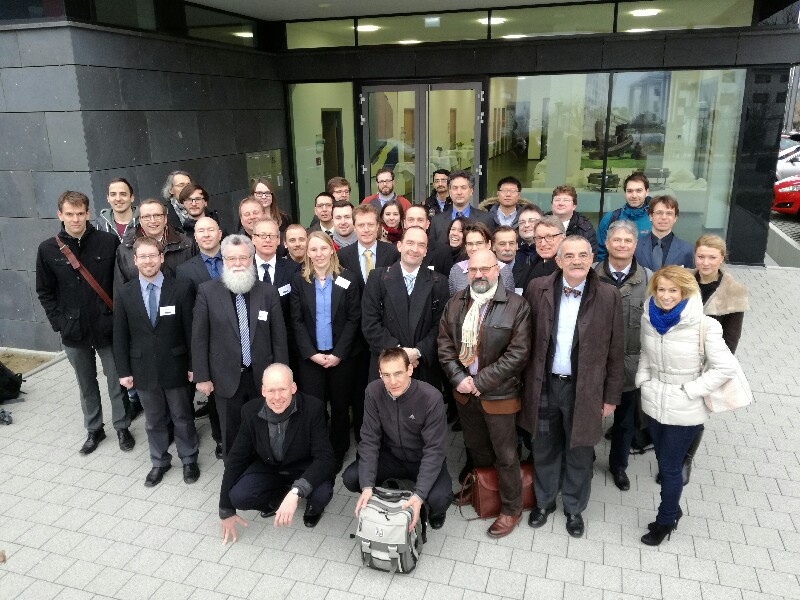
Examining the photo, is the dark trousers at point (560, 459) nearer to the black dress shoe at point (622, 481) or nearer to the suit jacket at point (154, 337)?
the black dress shoe at point (622, 481)

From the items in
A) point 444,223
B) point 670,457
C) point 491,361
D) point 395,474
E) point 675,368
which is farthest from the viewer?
point 444,223

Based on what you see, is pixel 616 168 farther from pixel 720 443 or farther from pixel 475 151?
pixel 720 443

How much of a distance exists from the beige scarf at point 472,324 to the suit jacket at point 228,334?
1.41 meters

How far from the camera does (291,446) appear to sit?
13.9 feet

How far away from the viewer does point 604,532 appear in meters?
4.24

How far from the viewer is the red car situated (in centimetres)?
1563

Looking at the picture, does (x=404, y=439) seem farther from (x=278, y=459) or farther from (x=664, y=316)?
(x=664, y=316)

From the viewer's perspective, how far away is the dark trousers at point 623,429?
15.1 feet

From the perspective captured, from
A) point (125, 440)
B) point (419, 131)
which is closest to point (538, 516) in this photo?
point (125, 440)

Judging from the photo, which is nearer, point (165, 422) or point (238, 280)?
point (238, 280)

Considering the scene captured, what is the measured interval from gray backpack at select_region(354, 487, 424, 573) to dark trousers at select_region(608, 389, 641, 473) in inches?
69.4

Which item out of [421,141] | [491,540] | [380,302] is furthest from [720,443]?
[421,141]

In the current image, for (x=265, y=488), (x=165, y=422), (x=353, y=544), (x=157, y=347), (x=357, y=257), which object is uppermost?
(x=357, y=257)

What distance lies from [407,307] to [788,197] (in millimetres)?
14986
